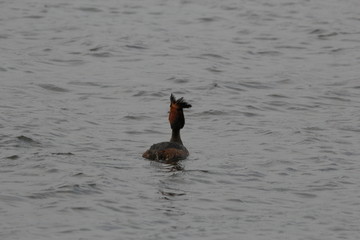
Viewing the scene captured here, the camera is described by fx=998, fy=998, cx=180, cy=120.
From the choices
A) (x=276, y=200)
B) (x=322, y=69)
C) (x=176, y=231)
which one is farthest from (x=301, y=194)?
(x=322, y=69)

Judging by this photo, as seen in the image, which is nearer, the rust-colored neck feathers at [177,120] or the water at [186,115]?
the water at [186,115]

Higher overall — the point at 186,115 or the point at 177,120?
the point at 177,120

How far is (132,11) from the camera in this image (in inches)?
1147

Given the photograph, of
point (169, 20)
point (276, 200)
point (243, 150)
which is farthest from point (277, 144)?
point (169, 20)

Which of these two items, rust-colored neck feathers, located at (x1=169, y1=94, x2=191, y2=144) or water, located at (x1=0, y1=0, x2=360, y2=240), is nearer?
water, located at (x1=0, y1=0, x2=360, y2=240)

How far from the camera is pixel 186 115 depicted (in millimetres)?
18359

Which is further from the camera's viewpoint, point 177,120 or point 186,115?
point 186,115

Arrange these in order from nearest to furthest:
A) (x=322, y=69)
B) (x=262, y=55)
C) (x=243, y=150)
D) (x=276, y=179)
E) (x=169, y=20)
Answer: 1. (x=276, y=179)
2. (x=243, y=150)
3. (x=322, y=69)
4. (x=262, y=55)
5. (x=169, y=20)

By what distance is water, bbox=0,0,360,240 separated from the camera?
1212 centimetres

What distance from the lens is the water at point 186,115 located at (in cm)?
1212

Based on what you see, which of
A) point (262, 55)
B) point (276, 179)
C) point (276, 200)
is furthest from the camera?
point (262, 55)

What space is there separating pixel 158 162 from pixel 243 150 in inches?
69.2

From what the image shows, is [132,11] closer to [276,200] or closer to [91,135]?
[91,135]

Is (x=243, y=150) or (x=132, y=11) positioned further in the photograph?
(x=132, y=11)
